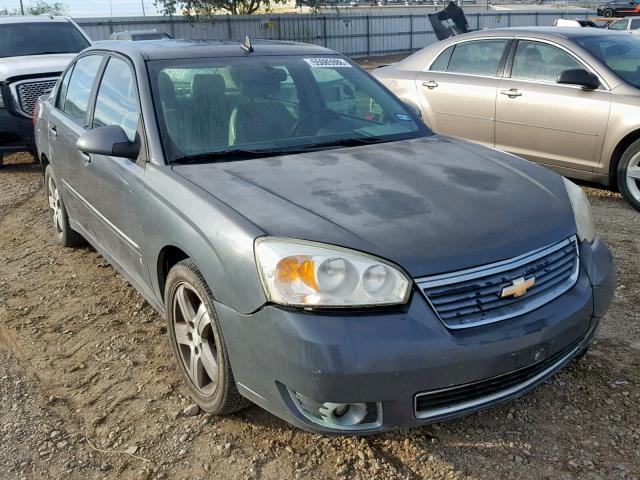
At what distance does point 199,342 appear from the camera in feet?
9.48

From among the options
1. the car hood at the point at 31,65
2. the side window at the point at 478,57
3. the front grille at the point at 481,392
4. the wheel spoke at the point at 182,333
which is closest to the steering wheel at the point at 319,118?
the wheel spoke at the point at 182,333

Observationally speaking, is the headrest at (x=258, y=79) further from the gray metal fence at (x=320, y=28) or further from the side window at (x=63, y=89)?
the gray metal fence at (x=320, y=28)

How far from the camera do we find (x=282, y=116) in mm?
3551

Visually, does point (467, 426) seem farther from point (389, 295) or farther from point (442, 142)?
point (442, 142)

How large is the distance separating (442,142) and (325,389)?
1.87 metres

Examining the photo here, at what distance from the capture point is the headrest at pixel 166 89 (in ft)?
11.0

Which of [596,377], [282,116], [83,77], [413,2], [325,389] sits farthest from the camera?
[413,2]

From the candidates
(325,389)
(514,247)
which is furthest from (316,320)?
(514,247)

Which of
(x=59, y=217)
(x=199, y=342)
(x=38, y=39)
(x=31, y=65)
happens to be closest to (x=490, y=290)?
(x=199, y=342)

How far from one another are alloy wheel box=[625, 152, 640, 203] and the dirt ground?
2.04m

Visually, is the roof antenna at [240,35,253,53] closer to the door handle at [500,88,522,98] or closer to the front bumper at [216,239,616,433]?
the front bumper at [216,239,616,433]

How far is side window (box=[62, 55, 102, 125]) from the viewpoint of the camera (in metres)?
4.27

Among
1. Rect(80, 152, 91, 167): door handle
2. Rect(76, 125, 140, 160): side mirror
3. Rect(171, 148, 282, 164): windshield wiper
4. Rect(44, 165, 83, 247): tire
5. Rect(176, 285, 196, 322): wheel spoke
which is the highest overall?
Rect(76, 125, 140, 160): side mirror

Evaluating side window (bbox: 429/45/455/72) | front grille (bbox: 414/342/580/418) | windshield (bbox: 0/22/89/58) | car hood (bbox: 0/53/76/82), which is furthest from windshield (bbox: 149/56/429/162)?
windshield (bbox: 0/22/89/58)
